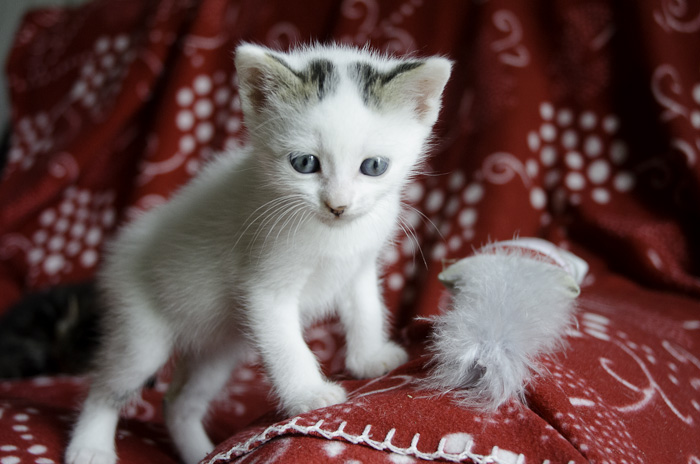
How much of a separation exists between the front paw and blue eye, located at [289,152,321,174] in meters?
0.31

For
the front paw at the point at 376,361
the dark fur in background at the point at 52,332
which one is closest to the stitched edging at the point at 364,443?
the front paw at the point at 376,361

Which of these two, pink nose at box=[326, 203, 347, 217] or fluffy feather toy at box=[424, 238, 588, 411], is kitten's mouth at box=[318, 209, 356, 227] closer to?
pink nose at box=[326, 203, 347, 217]

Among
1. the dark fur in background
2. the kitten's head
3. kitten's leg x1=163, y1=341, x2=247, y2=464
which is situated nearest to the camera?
the kitten's head

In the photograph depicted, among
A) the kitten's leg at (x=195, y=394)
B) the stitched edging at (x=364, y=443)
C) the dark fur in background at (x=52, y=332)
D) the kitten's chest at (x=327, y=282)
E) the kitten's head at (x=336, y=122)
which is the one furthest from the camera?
the dark fur in background at (x=52, y=332)

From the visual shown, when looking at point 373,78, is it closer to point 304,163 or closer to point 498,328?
point 304,163

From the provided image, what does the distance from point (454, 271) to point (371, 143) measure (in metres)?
0.25

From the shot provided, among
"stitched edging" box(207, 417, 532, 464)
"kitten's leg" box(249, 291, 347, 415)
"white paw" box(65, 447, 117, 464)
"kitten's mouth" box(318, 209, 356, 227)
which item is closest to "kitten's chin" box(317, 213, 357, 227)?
"kitten's mouth" box(318, 209, 356, 227)

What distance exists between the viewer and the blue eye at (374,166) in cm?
69

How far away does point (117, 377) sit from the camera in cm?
86

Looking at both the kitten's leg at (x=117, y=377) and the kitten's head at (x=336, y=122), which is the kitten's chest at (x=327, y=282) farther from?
the kitten's leg at (x=117, y=377)

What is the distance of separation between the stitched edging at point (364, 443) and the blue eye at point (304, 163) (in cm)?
28

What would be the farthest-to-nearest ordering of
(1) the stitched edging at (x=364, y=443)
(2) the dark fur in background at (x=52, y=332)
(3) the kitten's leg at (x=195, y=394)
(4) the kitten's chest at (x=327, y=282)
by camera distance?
1. (2) the dark fur in background at (x=52, y=332)
2. (3) the kitten's leg at (x=195, y=394)
3. (4) the kitten's chest at (x=327, y=282)
4. (1) the stitched edging at (x=364, y=443)

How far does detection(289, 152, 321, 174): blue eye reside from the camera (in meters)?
0.69

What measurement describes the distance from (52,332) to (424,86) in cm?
120
